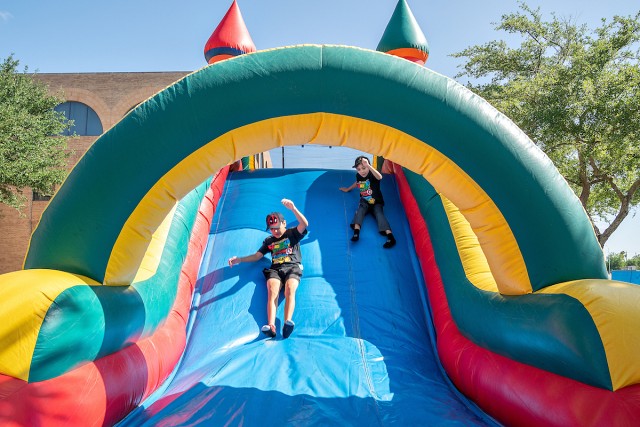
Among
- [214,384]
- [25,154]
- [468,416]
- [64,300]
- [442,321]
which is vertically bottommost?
[468,416]

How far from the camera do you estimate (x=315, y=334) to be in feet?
11.5

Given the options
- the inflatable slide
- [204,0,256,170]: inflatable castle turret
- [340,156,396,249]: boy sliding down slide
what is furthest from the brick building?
the inflatable slide

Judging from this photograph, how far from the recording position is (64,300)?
2.01m

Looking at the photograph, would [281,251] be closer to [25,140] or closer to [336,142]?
[336,142]

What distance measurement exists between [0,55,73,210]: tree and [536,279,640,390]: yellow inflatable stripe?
11.3 metres

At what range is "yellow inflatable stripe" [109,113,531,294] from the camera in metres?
2.39

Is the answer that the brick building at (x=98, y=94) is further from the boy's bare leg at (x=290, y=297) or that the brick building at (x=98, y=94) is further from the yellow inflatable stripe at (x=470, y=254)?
the yellow inflatable stripe at (x=470, y=254)

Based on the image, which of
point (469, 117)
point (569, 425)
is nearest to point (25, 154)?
point (469, 117)

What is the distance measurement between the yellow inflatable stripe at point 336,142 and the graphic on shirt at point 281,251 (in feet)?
5.13

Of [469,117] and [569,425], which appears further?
[469,117]

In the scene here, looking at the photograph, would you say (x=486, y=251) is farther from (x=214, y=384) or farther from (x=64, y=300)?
(x=64, y=300)

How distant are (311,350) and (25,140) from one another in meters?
10.4

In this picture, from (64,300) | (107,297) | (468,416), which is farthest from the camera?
(468,416)

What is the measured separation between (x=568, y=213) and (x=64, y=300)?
2.29m
